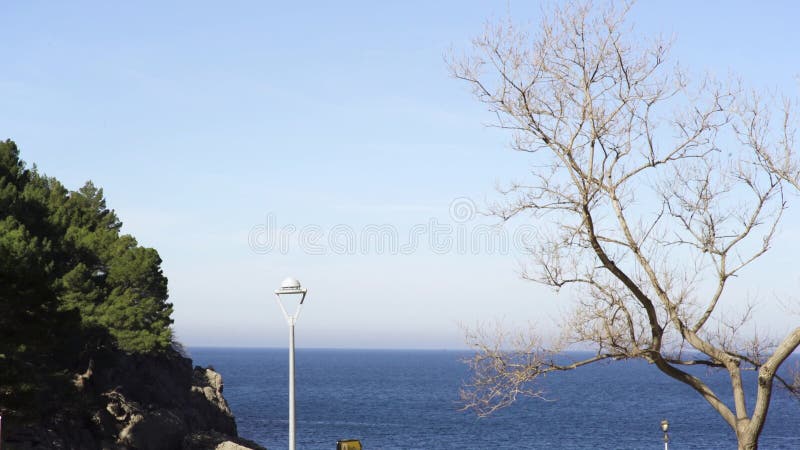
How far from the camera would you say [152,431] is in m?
54.0

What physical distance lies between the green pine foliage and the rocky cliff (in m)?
→ 3.27

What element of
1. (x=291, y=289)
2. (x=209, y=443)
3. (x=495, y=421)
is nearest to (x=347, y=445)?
(x=291, y=289)

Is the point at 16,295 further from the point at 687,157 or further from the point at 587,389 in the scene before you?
the point at 587,389

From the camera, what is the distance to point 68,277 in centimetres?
4491

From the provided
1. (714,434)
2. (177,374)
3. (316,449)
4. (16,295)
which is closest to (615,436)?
(714,434)

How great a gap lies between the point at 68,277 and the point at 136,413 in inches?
508

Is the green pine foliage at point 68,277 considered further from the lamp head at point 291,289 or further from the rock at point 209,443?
the lamp head at point 291,289

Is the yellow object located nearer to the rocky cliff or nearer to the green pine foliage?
the green pine foliage

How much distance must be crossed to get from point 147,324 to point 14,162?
491 inches

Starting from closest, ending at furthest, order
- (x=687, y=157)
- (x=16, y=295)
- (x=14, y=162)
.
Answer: (x=687, y=157)
(x=16, y=295)
(x=14, y=162)

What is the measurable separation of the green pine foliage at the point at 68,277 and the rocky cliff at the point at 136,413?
129 inches

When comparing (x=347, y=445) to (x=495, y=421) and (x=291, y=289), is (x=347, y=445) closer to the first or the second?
(x=291, y=289)

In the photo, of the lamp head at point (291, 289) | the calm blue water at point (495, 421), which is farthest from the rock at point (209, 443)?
the lamp head at point (291, 289)

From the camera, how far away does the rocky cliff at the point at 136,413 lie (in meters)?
45.9
